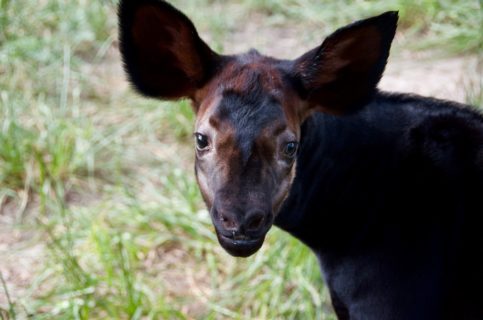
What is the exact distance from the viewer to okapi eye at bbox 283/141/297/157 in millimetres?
4109

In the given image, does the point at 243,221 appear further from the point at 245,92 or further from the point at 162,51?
the point at 162,51

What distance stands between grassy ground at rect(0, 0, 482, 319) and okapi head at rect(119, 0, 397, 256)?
1.52 m

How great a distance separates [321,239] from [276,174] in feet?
2.22

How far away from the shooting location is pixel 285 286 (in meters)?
5.92

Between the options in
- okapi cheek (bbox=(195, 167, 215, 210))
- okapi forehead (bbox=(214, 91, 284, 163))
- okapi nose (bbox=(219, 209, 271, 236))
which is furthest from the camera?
okapi cheek (bbox=(195, 167, 215, 210))

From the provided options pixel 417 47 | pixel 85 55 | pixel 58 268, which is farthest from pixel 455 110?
pixel 85 55

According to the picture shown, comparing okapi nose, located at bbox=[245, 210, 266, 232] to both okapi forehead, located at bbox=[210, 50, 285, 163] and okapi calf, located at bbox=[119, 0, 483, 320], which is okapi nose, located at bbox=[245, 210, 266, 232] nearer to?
A: okapi calf, located at bbox=[119, 0, 483, 320]

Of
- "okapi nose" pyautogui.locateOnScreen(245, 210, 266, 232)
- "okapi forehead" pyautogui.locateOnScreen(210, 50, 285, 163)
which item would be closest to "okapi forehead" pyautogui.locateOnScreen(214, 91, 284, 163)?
"okapi forehead" pyautogui.locateOnScreen(210, 50, 285, 163)

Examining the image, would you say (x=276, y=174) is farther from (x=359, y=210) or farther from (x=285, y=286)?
(x=285, y=286)

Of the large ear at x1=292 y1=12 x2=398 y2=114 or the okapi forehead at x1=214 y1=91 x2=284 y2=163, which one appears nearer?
the okapi forehead at x1=214 y1=91 x2=284 y2=163

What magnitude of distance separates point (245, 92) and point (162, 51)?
0.64m

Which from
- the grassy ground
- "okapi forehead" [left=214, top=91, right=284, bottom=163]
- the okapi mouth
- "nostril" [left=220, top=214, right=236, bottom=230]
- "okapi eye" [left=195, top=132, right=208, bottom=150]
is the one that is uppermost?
"okapi forehead" [left=214, top=91, right=284, bottom=163]

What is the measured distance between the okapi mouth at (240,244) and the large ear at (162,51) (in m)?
0.93

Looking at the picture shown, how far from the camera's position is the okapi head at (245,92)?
3.92m
